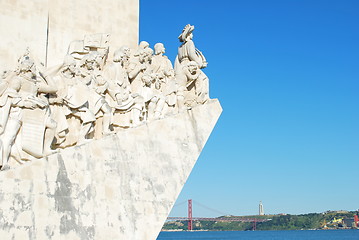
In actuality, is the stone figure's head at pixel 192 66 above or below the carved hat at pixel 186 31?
below

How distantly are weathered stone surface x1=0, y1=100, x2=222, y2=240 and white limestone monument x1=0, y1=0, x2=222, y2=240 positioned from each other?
2cm

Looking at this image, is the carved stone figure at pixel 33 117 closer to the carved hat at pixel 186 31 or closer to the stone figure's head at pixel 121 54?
the stone figure's head at pixel 121 54

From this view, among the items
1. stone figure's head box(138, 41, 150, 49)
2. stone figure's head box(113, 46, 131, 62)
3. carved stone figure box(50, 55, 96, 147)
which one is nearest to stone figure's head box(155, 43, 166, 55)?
stone figure's head box(138, 41, 150, 49)

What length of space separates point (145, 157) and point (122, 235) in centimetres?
146

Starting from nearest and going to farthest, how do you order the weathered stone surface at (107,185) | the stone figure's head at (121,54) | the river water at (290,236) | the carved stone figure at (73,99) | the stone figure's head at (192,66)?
the weathered stone surface at (107,185)
the carved stone figure at (73,99)
the stone figure's head at (121,54)
the stone figure's head at (192,66)
the river water at (290,236)

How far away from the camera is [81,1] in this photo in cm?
1129

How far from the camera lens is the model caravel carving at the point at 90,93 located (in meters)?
8.45

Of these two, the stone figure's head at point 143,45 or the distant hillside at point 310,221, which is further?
the distant hillside at point 310,221

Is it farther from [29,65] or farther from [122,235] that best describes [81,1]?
[122,235]

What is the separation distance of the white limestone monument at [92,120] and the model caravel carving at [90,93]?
19 millimetres

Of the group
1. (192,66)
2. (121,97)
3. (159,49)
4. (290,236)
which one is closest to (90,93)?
(121,97)

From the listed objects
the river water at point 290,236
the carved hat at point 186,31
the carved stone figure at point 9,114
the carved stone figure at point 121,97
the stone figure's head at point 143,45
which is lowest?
the river water at point 290,236

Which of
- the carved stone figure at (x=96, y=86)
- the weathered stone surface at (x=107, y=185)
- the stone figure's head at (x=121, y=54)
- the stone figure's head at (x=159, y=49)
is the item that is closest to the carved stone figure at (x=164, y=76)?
the stone figure's head at (x=159, y=49)

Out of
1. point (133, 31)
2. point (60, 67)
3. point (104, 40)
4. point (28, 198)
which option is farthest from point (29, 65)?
point (133, 31)
